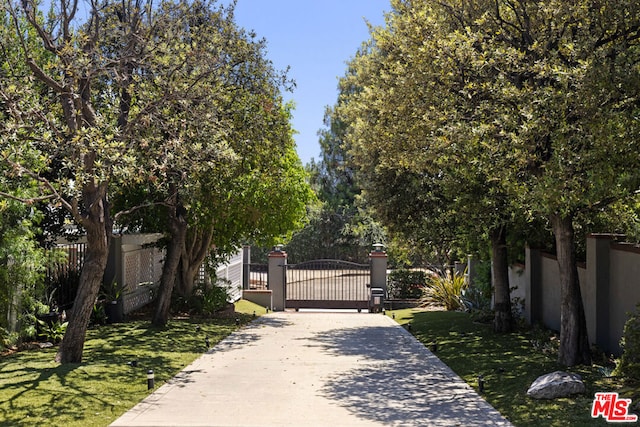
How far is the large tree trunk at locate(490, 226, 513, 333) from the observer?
16.6 meters

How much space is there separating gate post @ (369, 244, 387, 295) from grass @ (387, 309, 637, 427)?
6.47 metres

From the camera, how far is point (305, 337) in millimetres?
17047

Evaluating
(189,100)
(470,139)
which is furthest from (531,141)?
(189,100)

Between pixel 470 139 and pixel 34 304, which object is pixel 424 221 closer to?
pixel 470 139

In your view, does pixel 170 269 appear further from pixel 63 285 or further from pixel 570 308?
pixel 570 308

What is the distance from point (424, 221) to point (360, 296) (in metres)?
14.7

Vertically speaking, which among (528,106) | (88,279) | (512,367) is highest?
(528,106)

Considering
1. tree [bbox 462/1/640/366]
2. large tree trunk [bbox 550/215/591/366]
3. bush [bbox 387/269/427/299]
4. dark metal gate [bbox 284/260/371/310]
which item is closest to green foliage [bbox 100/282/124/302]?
dark metal gate [bbox 284/260/371/310]

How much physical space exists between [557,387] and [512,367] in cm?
252

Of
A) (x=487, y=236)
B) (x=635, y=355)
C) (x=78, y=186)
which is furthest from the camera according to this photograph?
(x=487, y=236)

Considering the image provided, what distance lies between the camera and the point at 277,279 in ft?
86.8

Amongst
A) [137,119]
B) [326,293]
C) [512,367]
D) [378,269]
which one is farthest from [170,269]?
[326,293]

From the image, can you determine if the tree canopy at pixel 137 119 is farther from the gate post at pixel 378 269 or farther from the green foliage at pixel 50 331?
the gate post at pixel 378 269

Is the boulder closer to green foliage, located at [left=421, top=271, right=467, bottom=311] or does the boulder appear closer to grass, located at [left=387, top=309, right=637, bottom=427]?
grass, located at [left=387, top=309, right=637, bottom=427]
